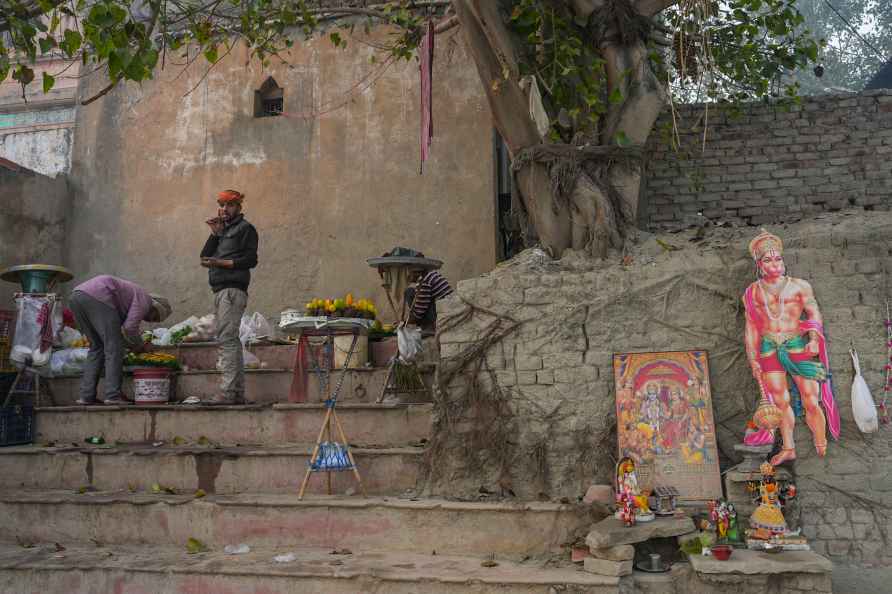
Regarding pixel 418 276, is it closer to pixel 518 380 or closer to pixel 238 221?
pixel 238 221

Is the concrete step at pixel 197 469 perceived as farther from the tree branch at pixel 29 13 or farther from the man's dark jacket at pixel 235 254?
the tree branch at pixel 29 13

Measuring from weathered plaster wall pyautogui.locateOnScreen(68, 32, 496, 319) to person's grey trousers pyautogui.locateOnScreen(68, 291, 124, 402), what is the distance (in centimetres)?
301

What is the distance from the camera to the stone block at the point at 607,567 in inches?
171

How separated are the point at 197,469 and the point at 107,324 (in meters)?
2.05

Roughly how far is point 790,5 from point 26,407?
8302mm

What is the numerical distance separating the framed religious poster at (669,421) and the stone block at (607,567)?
847 mm

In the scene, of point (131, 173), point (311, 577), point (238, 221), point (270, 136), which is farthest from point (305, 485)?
point (131, 173)

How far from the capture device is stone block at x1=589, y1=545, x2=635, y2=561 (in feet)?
14.5

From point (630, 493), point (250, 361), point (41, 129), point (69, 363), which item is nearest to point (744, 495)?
point (630, 493)

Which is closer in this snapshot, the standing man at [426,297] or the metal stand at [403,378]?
the metal stand at [403,378]

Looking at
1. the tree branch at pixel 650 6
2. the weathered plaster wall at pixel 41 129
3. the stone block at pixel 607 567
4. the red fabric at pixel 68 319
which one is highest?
the weathered plaster wall at pixel 41 129

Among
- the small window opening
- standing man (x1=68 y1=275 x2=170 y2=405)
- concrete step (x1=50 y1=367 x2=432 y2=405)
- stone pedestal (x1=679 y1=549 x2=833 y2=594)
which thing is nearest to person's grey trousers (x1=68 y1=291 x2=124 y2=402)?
standing man (x1=68 y1=275 x2=170 y2=405)

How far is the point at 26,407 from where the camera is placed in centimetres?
696

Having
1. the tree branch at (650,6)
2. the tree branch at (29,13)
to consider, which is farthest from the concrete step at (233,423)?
the tree branch at (650,6)
